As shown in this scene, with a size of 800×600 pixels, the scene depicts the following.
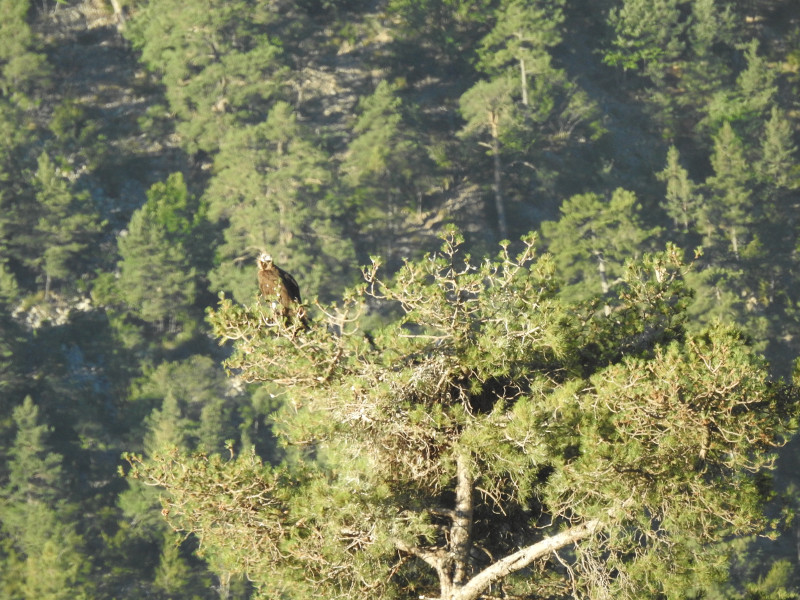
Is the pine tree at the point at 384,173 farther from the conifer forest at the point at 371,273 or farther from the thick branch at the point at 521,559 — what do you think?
the thick branch at the point at 521,559

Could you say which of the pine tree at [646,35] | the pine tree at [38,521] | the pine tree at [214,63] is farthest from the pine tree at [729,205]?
the pine tree at [38,521]

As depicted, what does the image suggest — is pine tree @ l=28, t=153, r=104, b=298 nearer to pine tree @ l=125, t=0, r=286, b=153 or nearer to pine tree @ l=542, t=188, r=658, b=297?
pine tree @ l=125, t=0, r=286, b=153

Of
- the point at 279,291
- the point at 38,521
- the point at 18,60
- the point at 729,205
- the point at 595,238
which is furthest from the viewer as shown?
the point at 18,60

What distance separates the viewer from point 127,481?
5412cm

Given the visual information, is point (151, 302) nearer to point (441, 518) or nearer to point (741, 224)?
point (741, 224)

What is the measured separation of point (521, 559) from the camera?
475 inches

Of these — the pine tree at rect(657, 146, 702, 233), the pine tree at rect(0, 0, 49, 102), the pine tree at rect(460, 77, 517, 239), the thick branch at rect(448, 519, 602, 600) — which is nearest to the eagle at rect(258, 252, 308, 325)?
the thick branch at rect(448, 519, 602, 600)

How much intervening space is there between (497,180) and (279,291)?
173 feet

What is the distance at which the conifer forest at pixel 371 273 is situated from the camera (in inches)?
484

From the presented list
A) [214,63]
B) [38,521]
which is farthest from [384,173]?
[38,521]

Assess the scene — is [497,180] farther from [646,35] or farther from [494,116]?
[646,35]

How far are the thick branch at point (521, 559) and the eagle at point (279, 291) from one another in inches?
121

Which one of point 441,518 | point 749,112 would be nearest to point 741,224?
point 749,112

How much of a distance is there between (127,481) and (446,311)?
44.2 m
